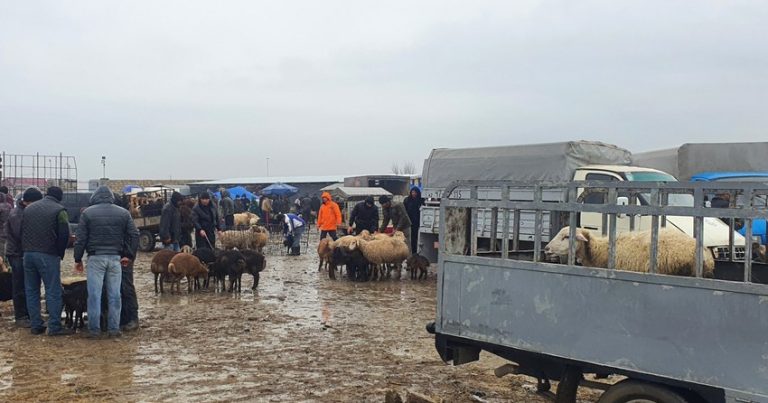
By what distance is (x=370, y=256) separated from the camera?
45.3ft

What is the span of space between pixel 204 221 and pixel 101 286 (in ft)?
19.1

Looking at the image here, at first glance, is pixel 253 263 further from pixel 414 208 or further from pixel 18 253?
pixel 414 208

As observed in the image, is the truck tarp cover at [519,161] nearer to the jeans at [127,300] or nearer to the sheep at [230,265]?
the sheep at [230,265]

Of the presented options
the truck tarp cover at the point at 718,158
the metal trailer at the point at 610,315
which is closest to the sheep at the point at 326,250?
the truck tarp cover at the point at 718,158

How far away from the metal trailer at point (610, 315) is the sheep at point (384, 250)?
27.7ft

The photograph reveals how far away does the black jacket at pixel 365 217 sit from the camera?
16.1 m

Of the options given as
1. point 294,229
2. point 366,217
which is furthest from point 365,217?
point 294,229

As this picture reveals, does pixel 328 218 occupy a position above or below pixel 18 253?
above

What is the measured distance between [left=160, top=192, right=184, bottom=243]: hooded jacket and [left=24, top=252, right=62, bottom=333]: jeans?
4.91 m

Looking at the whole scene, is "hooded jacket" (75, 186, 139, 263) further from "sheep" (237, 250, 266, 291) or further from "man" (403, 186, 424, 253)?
"man" (403, 186, 424, 253)

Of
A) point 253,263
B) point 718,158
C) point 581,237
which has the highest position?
point 718,158

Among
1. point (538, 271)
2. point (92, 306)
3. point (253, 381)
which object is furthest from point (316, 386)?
point (92, 306)

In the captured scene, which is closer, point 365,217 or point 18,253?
point 18,253

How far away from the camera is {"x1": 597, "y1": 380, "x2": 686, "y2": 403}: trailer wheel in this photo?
13.4 ft
